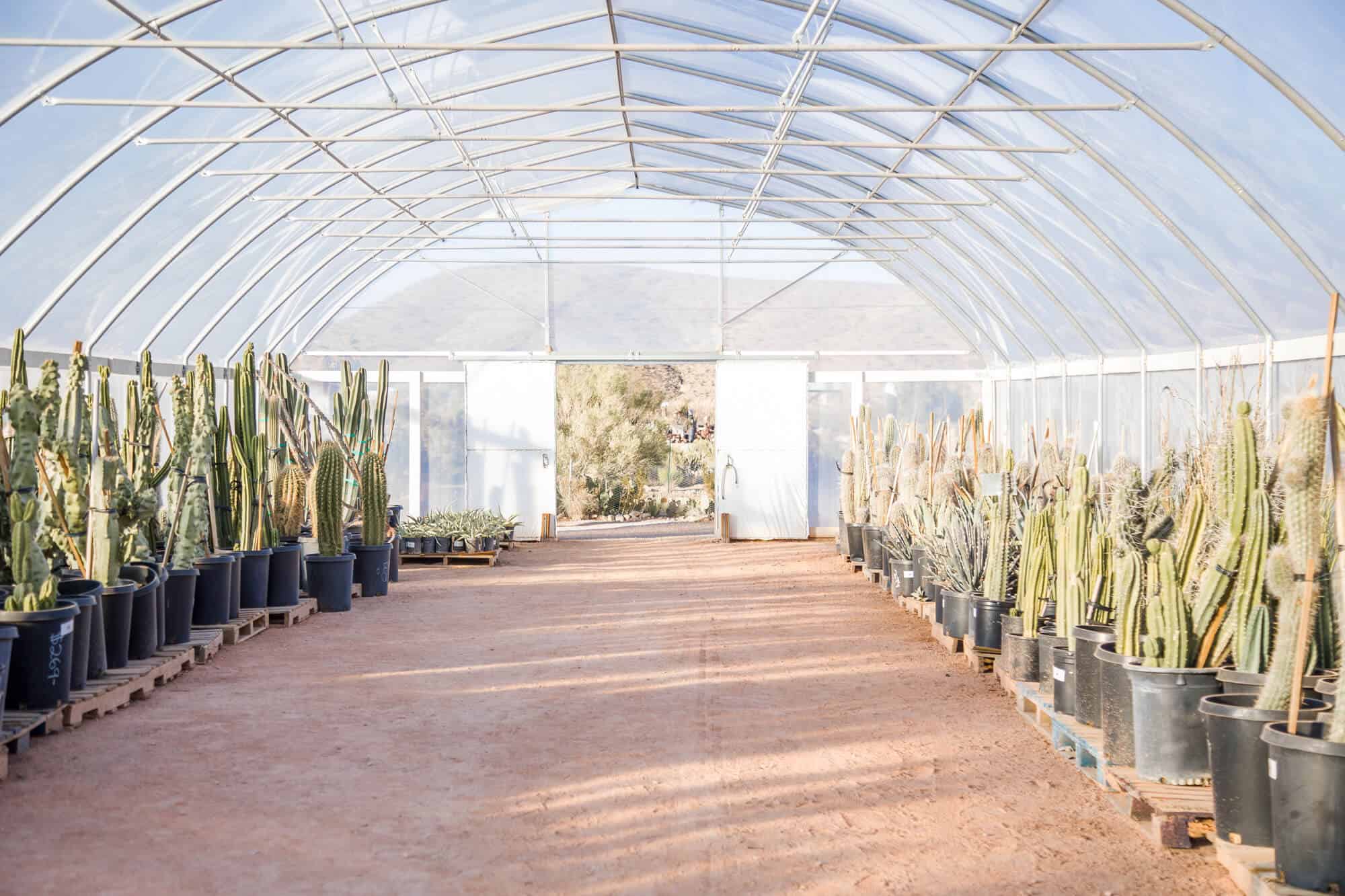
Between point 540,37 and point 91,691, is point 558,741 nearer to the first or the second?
point 91,691

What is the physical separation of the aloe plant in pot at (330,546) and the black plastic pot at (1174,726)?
626 cm

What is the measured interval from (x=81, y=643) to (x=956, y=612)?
4.46m


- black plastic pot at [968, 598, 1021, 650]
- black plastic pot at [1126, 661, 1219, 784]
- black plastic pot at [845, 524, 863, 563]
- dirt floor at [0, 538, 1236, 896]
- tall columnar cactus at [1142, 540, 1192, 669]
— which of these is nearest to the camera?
dirt floor at [0, 538, 1236, 896]

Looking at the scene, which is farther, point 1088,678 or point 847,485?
point 847,485

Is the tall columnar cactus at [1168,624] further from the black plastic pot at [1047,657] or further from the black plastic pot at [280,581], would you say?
the black plastic pot at [280,581]

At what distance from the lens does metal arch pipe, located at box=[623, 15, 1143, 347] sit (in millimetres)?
9148

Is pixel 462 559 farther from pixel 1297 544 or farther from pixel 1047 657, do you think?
pixel 1297 544

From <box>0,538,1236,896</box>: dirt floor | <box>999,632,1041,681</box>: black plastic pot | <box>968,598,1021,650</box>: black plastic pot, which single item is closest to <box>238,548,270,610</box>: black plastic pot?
<box>0,538,1236,896</box>: dirt floor

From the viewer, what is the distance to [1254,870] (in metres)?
3.20

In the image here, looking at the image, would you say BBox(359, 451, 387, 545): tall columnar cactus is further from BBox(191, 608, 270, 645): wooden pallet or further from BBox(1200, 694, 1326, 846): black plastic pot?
BBox(1200, 694, 1326, 846): black plastic pot

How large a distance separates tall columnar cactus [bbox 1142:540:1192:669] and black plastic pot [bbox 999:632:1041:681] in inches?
58.0

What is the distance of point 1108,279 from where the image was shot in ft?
33.7

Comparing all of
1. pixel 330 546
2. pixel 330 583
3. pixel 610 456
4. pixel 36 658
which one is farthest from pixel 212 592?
pixel 610 456

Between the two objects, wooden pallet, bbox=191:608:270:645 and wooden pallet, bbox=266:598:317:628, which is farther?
wooden pallet, bbox=266:598:317:628
